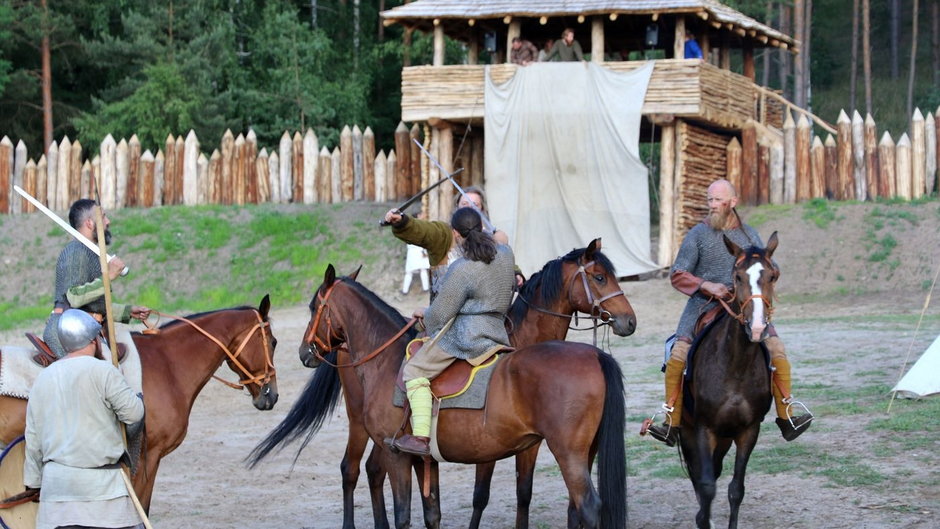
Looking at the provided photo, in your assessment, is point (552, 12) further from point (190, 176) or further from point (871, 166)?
point (190, 176)

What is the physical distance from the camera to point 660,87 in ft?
80.7

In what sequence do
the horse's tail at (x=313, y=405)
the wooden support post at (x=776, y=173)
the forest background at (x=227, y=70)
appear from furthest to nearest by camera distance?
the forest background at (x=227, y=70)
the wooden support post at (x=776, y=173)
the horse's tail at (x=313, y=405)

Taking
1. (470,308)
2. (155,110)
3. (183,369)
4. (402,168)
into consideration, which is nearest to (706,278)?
(470,308)

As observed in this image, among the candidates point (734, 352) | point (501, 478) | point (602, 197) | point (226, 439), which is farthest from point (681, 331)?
point (602, 197)

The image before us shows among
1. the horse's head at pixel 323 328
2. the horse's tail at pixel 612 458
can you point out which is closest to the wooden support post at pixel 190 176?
the horse's head at pixel 323 328

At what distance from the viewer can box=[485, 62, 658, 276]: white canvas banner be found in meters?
24.6

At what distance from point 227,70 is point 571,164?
1767 centimetres

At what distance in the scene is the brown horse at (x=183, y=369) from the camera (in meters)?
8.67

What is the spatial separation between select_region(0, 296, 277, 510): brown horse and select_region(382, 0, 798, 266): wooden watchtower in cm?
1546

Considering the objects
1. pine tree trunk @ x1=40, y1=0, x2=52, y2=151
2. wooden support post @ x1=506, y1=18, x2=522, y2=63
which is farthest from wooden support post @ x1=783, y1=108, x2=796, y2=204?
pine tree trunk @ x1=40, y1=0, x2=52, y2=151

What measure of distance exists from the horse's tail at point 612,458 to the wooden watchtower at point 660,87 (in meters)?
17.1

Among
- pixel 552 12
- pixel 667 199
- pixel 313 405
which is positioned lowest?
pixel 313 405

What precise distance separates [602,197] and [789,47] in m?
7.06

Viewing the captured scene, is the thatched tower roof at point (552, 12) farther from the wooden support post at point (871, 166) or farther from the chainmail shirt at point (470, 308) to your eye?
the chainmail shirt at point (470, 308)
